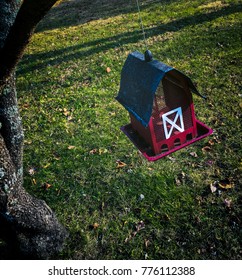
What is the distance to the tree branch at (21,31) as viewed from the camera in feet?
4.33

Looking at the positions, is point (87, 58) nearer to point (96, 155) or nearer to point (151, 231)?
point (96, 155)

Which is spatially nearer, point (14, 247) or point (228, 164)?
point (14, 247)

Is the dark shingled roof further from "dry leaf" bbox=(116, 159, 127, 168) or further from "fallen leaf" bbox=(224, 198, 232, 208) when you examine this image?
"fallen leaf" bbox=(224, 198, 232, 208)

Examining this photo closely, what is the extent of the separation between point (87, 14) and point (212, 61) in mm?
7958

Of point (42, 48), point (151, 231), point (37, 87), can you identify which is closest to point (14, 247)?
point (151, 231)

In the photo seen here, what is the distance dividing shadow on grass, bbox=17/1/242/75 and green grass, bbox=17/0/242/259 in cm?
4

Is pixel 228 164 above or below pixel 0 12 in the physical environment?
below

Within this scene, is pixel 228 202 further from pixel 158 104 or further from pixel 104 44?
pixel 104 44

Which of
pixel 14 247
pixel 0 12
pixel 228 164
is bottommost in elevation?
pixel 228 164

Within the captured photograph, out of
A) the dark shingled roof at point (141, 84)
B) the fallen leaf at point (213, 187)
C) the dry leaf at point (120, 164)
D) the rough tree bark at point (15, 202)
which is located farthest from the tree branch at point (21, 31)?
the fallen leaf at point (213, 187)

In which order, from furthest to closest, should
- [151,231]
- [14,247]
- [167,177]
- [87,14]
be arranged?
[87,14] → [167,177] → [151,231] → [14,247]

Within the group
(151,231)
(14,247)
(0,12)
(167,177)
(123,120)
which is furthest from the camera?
(123,120)

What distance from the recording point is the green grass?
310 cm

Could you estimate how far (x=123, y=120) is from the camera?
4992mm
